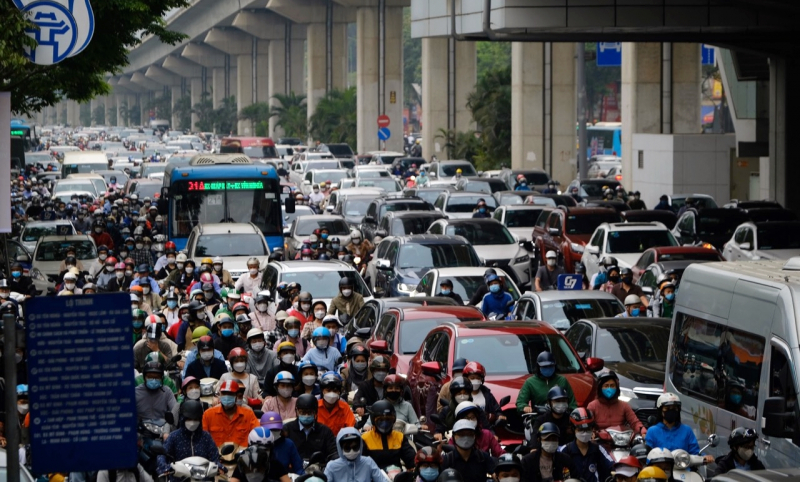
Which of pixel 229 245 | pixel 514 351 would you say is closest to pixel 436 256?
pixel 229 245

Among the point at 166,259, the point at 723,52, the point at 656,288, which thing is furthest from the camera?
the point at 723,52

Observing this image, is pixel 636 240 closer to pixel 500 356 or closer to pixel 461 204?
pixel 461 204

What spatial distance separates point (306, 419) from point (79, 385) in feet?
16.1

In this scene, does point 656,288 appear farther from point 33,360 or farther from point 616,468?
point 33,360

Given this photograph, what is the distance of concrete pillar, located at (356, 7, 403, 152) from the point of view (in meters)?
82.9

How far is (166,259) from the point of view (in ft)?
84.9

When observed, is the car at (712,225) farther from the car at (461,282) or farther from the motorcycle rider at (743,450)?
the motorcycle rider at (743,450)


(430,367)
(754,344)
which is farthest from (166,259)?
(754,344)

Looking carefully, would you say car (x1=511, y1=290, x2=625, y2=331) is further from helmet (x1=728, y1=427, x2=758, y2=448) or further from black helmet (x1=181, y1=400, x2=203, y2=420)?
helmet (x1=728, y1=427, x2=758, y2=448)

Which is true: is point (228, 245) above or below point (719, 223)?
below

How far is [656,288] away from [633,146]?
28250 mm

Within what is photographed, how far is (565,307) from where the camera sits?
736 inches

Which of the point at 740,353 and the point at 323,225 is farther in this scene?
the point at 323,225

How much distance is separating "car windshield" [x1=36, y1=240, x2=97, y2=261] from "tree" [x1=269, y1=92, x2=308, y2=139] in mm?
68283
